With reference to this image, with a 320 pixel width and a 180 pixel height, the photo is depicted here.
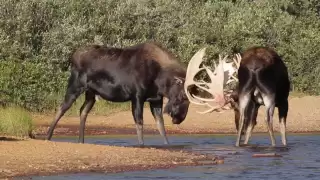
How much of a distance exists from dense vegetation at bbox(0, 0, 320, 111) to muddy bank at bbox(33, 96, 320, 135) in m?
1.80

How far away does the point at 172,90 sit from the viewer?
→ 1917 cm

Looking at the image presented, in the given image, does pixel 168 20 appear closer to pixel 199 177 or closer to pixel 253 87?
pixel 253 87

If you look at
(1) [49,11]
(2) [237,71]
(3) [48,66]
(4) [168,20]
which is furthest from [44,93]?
(2) [237,71]

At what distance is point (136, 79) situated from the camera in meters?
19.2

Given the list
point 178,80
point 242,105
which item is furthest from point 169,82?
point 242,105

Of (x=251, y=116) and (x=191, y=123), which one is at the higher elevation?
(x=251, y=116)

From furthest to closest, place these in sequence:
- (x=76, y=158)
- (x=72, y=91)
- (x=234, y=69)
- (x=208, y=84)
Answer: (x=234, y=69) < (x=72, y=91) < (x=208, y=84) < (x=76, y=158)

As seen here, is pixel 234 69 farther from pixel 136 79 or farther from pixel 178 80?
pixel 136 79

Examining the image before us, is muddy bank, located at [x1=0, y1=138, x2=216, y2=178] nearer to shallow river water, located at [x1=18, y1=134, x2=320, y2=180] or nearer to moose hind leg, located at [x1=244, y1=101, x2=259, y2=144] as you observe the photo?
shallow river water, located at [x1=18, y1=134, x2=320, y2=180]

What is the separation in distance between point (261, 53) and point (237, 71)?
0.96 meters

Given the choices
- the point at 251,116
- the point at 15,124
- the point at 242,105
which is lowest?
the point at 15,124

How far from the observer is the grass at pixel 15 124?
1894 centimetres

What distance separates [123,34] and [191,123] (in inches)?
265

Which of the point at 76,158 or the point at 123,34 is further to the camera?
the point at 123,34
